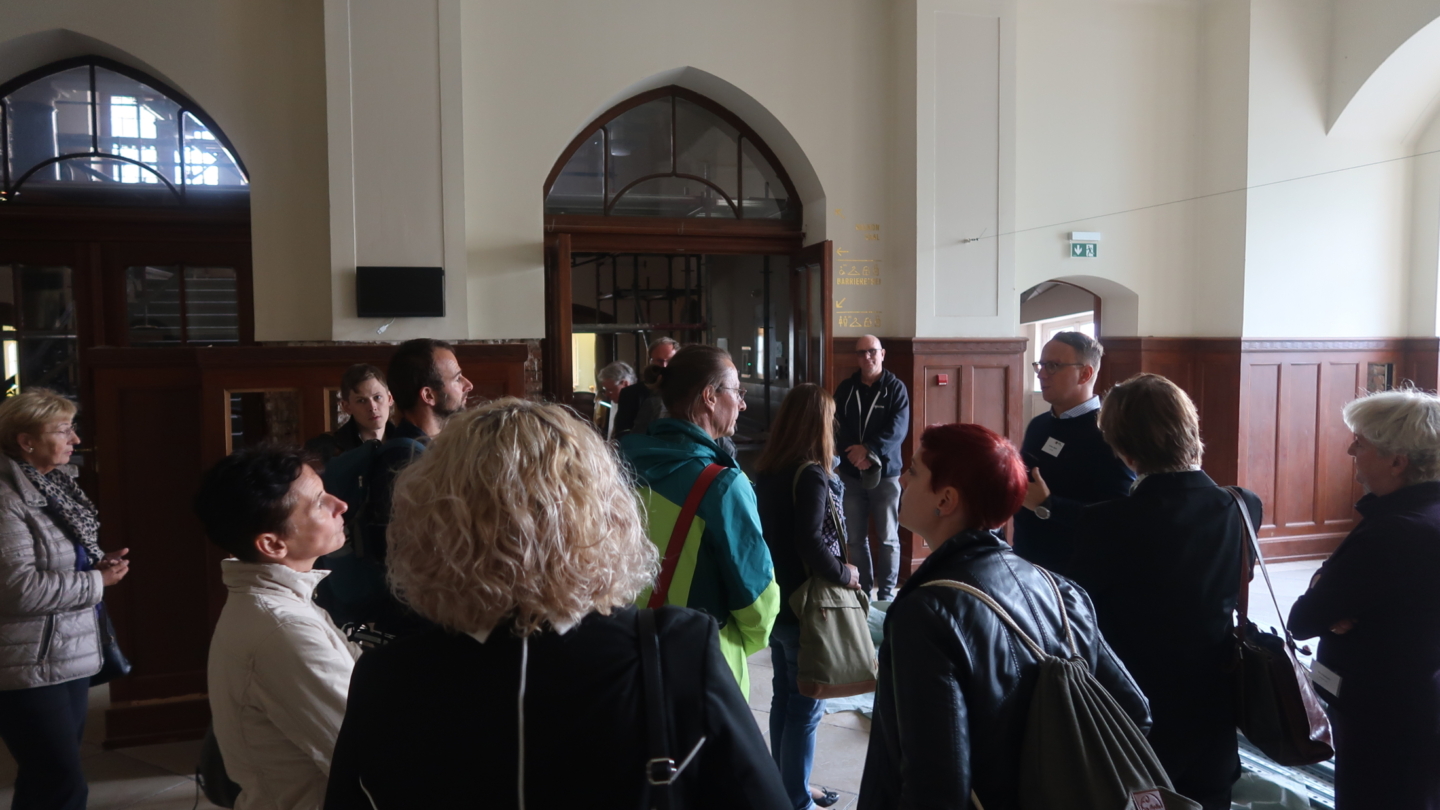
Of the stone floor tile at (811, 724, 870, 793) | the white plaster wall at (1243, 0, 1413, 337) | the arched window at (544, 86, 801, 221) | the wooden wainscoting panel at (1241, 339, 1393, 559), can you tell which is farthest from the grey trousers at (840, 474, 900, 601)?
the white plaster wall at (1243, 0, 1413, 337)

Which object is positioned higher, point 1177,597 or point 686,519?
point 686,519

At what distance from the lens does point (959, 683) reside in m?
1.30

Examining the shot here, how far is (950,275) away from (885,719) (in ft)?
15.5

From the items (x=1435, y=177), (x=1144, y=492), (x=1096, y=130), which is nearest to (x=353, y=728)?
(x=1144, y=492)

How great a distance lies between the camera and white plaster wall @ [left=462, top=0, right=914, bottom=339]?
5188 millimetres

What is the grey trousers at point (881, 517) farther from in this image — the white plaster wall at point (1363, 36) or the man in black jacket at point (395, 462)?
the white plaster wall at point (1363, 36)

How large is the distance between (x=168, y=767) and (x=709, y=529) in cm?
285

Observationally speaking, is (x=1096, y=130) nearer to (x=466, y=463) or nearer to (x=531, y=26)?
(x=531, y=26)

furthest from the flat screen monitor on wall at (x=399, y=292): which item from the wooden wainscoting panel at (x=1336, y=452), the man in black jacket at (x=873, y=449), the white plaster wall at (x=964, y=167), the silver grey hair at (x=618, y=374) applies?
the wooden wainscoting panel at (x=1336, y=452)

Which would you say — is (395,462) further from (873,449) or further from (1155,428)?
(873,449)

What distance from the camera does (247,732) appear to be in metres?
1.38

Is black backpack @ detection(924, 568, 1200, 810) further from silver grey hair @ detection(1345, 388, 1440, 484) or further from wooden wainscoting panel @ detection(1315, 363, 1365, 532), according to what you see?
wooden wainscoting panel @ detection(1315, 363, 1365, 532)

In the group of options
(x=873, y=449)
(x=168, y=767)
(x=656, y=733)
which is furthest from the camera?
(x=873, y=449)

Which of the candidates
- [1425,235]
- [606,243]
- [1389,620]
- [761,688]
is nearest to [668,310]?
[606,243]
